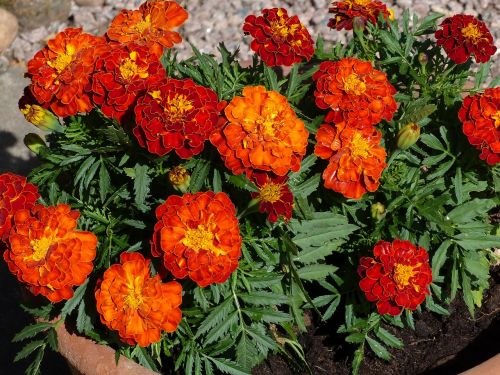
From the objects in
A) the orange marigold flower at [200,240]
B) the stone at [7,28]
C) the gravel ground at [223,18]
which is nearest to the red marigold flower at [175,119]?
the orange marigold flower at [200,240]

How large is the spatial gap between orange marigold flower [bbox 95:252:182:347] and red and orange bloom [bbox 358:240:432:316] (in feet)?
1.50

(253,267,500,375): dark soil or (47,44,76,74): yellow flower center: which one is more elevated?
(47,44,76,74): yellow flower center

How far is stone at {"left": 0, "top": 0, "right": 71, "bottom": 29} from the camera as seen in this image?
11.8 feet

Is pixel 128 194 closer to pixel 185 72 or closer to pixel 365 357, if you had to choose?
pixel 185 72

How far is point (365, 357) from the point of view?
1786mm

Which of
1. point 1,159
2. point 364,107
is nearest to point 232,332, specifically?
point 364,107

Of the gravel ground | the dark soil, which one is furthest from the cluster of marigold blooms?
the gravel ground

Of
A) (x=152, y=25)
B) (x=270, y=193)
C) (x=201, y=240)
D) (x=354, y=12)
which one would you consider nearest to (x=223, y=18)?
(x=354, y=12)

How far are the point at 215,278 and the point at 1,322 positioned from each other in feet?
5.05

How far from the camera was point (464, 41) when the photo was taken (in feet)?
5.58

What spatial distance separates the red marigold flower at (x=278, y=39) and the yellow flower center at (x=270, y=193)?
36 cm

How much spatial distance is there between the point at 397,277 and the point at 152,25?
82 centimetres

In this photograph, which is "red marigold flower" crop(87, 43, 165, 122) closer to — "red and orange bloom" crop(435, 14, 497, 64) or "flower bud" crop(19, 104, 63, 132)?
"flower bud" crop(19, 104, 63, 132)

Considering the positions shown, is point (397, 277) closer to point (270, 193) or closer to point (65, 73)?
point (270, 193)
